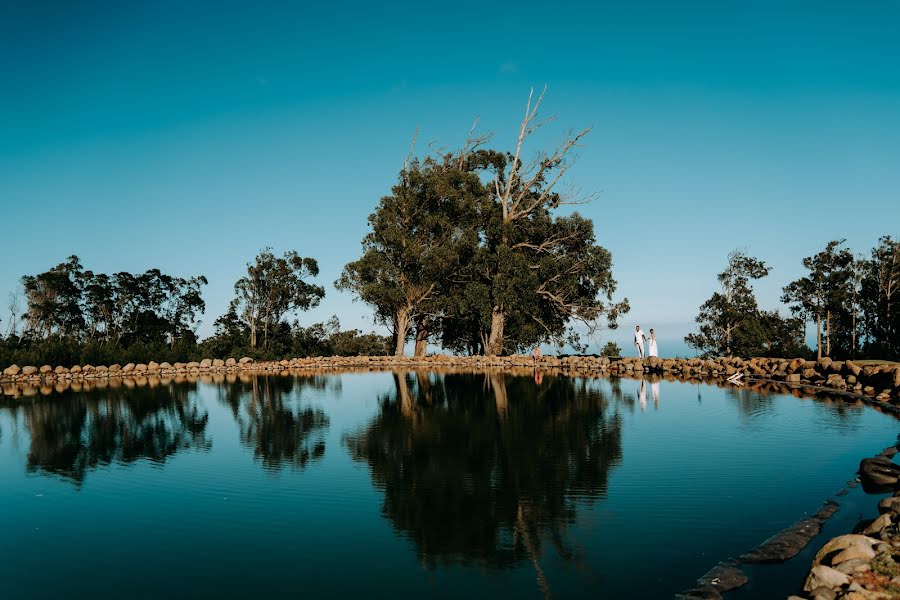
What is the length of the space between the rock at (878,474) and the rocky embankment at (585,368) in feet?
28.5

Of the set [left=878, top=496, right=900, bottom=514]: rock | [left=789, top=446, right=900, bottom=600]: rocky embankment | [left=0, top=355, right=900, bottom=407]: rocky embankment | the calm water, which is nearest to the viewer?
[left=789, top=446, right=900, bottom=600]: rocky embankment

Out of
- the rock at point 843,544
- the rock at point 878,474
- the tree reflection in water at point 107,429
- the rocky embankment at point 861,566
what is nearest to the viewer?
the rocky embankment at point 861,566

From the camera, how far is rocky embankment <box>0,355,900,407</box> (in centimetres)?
1934

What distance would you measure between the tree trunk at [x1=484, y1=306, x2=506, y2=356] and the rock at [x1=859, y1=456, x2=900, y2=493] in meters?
25.6

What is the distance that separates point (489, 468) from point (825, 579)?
224 inches

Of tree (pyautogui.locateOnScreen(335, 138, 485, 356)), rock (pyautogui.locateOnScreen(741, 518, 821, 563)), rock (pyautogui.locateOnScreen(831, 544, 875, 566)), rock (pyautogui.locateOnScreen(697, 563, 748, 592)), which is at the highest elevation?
tree (pyautogui.locateOnScreen(335, 138, 485, 356))

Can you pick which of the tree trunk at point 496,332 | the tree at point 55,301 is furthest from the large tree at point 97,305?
the tree trunk at point 496,332

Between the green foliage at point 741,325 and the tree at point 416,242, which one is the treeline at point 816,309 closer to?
the green foliage at point 741,325

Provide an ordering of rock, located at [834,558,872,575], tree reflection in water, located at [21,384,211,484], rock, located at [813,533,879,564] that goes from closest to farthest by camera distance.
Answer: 1. rock, located at [834,558,872,575]
2. rock, located at [813,533,879,564]
3. tree reflection in water, located at [21,384,211,484]

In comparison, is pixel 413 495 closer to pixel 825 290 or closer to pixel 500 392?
pixel 500 392

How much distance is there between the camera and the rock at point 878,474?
8.58 m

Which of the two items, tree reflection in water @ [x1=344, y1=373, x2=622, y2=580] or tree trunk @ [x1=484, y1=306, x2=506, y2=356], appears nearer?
tree reflection in water @ [x1=344, y1=373, x2=622, y2=580]

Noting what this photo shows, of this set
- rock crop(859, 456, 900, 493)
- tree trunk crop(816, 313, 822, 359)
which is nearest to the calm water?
rock crop(859, 456, 900, 493)

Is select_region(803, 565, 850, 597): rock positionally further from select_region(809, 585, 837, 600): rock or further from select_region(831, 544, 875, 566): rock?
select_region(831, 544, 875, 566): rock
